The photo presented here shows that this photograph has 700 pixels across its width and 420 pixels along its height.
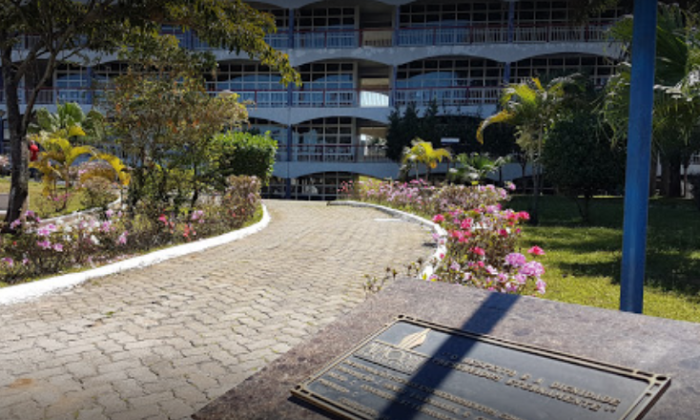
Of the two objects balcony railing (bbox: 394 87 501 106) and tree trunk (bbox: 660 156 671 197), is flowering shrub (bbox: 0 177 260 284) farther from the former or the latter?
tree trunk (bbox: 660 156 671 197)

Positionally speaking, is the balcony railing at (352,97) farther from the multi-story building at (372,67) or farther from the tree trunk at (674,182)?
the tree trunk at (674,182)

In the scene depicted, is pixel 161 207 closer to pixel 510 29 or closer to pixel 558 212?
→ pixel 558 212

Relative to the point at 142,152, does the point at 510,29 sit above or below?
above

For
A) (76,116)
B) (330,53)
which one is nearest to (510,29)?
(330,53)

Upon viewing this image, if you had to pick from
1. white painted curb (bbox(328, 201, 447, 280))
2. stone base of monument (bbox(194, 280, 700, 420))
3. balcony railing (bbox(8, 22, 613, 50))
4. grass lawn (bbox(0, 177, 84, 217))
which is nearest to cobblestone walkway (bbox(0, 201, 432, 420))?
white painted curb (bbox(328, 201, 447, 280))

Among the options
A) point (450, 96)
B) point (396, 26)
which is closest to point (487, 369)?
point (450, 96)

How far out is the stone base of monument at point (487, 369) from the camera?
2311 mm

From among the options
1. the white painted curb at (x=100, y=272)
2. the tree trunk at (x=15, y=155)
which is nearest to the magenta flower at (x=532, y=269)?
the white painted curb at (x=100, y=272)

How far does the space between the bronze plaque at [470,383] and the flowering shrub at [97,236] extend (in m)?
4.64

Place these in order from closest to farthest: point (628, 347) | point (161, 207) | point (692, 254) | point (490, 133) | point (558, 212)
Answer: point (628, 347) < point (692, 254) < point (161, 207) < point (558, 212) < point (490, 133)

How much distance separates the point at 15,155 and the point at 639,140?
9.53m

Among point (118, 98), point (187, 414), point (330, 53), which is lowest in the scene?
point (187, 414)

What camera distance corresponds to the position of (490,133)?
954 inches

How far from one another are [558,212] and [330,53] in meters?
16.0
